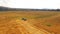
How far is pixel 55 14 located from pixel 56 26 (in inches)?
7.8

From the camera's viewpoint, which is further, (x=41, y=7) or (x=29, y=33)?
(x=41, y=7)

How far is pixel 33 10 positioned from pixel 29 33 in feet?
1.10

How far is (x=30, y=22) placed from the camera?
1105 mm

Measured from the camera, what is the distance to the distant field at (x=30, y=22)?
1006 mm

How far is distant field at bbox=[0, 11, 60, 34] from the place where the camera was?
39.6 inches

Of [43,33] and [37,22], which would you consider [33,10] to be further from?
[43,33]

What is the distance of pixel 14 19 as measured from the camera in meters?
1.12
